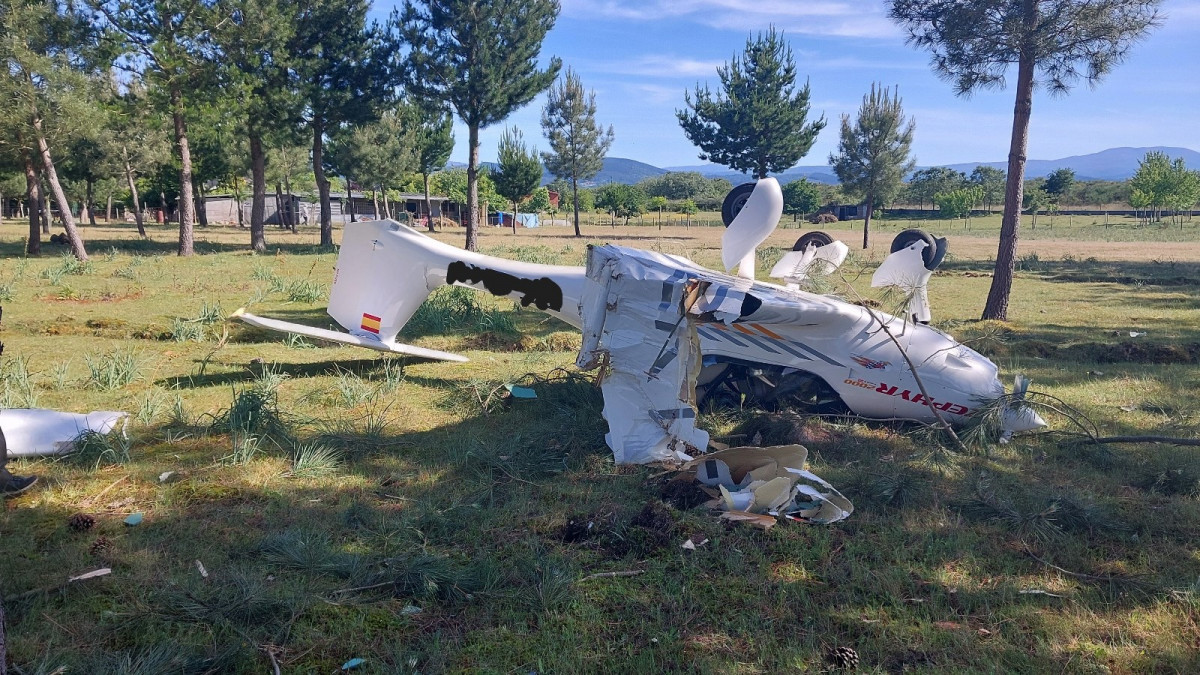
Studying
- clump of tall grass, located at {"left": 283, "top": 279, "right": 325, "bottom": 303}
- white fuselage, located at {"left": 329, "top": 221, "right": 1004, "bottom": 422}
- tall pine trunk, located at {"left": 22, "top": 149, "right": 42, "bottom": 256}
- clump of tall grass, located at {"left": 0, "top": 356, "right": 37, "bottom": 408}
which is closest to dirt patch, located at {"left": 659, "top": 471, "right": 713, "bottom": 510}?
white fuselage, located at {"left": 329, "top": 221, "right": 1004, "bottom": 422}

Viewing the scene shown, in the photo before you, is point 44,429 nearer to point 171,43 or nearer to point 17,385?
point 17,385

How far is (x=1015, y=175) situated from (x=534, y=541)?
1243 centimetres

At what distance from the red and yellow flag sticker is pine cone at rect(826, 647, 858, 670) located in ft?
20.8

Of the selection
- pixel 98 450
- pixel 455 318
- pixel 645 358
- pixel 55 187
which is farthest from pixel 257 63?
pixel 645 358

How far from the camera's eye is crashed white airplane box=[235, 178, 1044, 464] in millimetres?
5930

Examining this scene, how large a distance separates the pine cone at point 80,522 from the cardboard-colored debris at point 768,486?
3.97 metres

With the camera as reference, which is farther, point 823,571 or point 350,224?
point 350,224

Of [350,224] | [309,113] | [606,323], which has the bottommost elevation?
[606,323]

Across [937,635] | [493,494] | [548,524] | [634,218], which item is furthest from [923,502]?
[634,218]

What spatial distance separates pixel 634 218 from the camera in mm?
82438

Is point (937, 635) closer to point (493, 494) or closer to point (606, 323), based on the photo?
point (493, 494)

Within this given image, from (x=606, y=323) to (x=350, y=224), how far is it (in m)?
3.79

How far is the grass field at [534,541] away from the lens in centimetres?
350

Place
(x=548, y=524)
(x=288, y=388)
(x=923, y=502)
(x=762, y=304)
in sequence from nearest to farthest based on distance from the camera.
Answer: (x=548, y=524) < (x=923, y=502) < (x=762, y=304) < (x=288, y=388)
